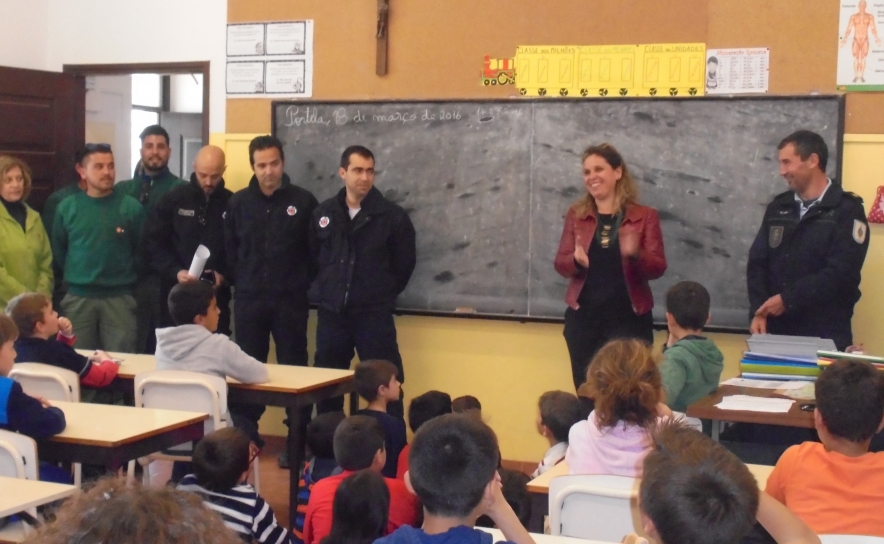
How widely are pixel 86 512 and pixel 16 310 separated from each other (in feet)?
11.2

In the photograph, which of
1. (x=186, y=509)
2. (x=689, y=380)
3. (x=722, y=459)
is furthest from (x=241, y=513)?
(x=186, y=509)

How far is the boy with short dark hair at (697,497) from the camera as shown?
1528 mm

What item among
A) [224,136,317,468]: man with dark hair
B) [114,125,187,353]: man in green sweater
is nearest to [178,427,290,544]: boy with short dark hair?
[224,136,317,468]: man with dark hair

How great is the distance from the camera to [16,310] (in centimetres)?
387

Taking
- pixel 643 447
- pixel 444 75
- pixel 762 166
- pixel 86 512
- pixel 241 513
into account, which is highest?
pixel 444 75

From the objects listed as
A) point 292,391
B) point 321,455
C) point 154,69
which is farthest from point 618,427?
point 154,69

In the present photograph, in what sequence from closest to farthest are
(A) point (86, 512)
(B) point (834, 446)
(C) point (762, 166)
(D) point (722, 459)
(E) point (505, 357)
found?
1. (A) point (86, 512)
2. (D) point (722, 459)
3. (B) point (834, 446)
4. (C) point (762, 166)
5. (E) point (505, 357)

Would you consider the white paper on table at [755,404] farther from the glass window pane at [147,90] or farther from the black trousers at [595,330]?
the glass window pane at [147,90]

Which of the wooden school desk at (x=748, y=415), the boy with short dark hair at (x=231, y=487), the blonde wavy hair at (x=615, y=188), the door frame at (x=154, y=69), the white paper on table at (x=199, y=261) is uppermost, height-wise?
the door frame at (x=154, y=69)

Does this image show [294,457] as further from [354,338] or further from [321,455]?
[354,338]

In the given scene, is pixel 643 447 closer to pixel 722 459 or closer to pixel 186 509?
pixel 722 459

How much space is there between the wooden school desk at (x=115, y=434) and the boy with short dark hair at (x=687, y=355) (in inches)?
65.7

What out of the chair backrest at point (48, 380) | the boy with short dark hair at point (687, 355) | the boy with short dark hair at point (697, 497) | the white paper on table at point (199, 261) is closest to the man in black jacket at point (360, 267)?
the white paper on table at point (199, 261)

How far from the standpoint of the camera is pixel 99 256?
5.41 m
